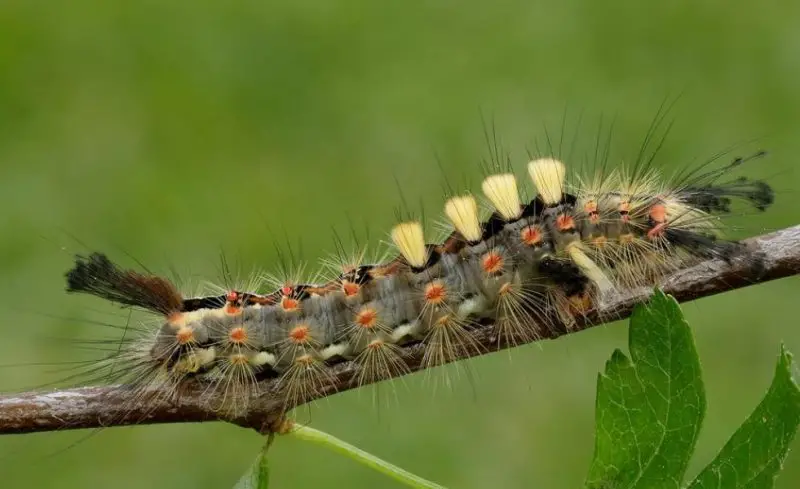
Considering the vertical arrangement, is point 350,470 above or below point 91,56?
below

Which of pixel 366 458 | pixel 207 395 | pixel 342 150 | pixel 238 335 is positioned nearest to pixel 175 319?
pixel 238 335

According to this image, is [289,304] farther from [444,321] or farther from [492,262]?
[492,262]

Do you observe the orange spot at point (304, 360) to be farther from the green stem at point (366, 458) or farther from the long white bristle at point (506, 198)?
the long white bristle at point (506, 198)

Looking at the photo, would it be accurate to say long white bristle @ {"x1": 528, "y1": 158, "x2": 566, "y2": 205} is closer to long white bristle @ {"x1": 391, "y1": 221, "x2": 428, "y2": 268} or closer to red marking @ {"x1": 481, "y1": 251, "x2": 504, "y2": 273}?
red marking @ {"x1": 481, "y1": 251, "x2": 504, "y2": 273}

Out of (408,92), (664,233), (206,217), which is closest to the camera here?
(664,233)

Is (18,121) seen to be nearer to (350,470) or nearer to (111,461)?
(111,461)

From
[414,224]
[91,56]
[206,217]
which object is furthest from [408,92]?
[414,224]

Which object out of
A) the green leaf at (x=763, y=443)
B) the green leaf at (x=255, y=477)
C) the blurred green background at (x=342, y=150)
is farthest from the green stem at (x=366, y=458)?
the blurred green background at (x=342, y=150)
